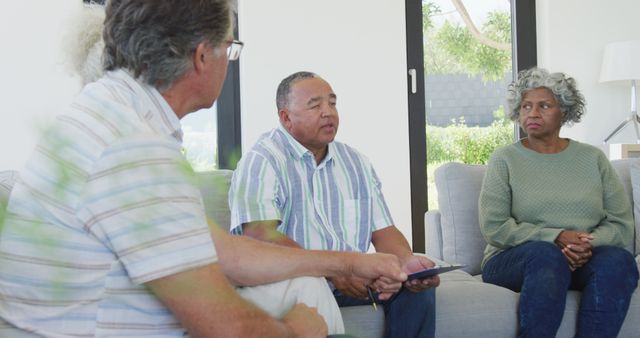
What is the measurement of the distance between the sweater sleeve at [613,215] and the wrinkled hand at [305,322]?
5.99 feet

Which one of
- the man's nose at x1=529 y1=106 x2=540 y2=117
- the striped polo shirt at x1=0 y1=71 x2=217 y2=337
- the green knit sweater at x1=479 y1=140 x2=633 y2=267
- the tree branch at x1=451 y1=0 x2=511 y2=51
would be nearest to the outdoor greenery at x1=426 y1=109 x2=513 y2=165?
the tree branch at x1=451 y1=0 x2=511 y2=51

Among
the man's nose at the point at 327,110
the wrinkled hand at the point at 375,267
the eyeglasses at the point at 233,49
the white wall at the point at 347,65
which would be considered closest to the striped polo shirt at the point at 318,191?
the man's nose at the point at 327,110

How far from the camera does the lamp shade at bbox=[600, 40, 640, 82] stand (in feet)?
16.2

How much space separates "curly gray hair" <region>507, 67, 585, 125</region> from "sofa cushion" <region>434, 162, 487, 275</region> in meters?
0.37

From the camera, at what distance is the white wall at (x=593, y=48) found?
17.3ft

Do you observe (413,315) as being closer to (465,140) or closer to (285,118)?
(285,118)

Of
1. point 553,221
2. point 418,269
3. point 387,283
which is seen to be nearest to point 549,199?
point 553,221

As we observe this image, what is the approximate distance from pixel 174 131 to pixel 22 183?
0.83ft

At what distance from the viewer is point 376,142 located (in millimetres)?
5105

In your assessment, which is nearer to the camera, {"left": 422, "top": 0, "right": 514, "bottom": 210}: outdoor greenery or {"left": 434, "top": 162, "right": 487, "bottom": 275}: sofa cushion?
{"left": 434, "top": 162, "right": 487, "bottom": 275}: sofa cushion

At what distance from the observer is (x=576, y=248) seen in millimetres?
2619

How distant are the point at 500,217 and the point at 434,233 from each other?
39 centimetres

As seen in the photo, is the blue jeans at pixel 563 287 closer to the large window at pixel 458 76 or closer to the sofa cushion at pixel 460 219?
the sofa cushion at pixel 460 219

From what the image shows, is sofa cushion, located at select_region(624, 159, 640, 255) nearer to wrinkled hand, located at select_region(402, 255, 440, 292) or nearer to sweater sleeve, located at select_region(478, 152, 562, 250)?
sweater sleeve, located at select_region(478, 152, 562, 250)
